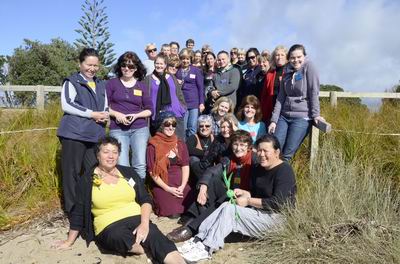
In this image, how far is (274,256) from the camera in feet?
11.6

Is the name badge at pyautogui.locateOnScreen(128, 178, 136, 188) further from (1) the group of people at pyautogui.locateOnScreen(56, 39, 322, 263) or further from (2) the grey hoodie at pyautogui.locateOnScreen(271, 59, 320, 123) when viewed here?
(2) the grey hoodie at pyautogui.locateOnScreen(271, 59, 320, 123)

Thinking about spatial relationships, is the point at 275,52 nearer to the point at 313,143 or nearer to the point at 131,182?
the point at 313,143

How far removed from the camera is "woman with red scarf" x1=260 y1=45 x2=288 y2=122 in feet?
17.1

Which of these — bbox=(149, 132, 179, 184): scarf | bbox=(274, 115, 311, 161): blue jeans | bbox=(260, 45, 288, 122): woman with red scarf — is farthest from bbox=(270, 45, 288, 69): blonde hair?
bbox=(149, 132, 179, 184): scarf

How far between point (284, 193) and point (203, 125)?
158cm

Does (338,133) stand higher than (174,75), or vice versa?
(174,75)

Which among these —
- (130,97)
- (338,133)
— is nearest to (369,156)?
(338,133)

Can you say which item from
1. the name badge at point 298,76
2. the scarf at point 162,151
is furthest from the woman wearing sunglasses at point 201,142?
the name badge at point 298,76

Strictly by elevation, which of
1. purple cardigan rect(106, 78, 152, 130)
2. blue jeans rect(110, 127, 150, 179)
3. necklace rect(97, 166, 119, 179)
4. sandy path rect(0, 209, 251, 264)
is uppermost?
purple cardigan rect(106, 78, 152, 130)

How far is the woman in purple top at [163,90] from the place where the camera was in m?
5.38

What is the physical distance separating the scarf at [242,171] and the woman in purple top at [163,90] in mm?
1343

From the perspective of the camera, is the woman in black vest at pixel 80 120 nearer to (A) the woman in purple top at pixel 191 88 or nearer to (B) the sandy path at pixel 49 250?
(B) the sandy path at pixel 49 250

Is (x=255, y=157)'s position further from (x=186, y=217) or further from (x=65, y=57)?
(x=65, y=57)

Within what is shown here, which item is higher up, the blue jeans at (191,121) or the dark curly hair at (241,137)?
the blue jeans at (191,121)
